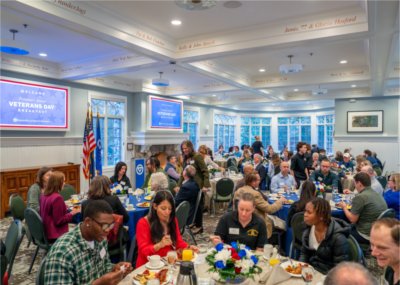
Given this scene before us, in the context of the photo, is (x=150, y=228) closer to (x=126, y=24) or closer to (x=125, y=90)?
(x=126, y=24)

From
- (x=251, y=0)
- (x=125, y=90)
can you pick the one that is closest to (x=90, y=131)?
(x=125, y=90)

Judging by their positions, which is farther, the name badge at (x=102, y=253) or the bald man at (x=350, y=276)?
the name badge at (x=102, y=253)

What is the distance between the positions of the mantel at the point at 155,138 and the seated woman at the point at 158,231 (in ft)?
24.1

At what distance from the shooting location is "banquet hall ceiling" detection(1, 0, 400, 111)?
13.8ft

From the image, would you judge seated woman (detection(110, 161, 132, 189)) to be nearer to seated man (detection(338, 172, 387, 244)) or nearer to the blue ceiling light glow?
the blue ceiling light glow

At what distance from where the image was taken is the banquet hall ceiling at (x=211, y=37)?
421 cm

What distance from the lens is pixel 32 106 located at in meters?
7.18

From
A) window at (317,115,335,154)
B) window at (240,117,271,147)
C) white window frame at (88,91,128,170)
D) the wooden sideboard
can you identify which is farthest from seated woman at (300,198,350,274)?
window at (240,117,271,147)

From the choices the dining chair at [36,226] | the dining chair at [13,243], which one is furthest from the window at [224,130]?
the dining chair at [13,243]

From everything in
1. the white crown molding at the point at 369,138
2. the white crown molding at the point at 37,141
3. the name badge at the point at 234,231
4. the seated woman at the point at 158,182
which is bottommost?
the name badge at the point at 234,231

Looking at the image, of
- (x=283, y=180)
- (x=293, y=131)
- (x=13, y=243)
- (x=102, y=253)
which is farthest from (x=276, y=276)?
(x=293, y=131)

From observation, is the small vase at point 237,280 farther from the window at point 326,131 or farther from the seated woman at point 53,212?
the window at point 326,131

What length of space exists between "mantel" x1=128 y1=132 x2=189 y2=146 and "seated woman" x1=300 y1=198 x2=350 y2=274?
7705mm

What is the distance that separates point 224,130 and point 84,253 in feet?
48.3
